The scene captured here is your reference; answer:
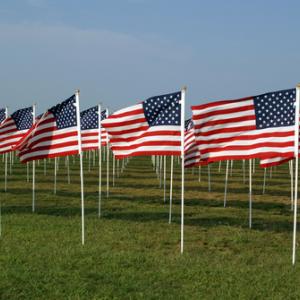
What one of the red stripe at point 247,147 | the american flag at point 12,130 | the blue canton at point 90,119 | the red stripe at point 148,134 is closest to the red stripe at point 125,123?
the red stripe at point 148,134

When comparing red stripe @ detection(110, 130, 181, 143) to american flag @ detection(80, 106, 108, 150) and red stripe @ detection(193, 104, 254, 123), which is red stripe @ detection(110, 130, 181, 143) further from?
american flag @ detection(80, 106, 108, 150)

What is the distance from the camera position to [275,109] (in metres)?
12.8

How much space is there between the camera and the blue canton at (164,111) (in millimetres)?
13992

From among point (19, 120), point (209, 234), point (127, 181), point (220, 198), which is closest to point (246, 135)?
point (209, 234)

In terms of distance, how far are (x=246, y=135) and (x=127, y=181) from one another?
21.0 metres

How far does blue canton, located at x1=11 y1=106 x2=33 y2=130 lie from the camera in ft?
63.8

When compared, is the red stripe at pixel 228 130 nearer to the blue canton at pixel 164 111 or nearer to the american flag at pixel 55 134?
the blue canton at pixel 164 111

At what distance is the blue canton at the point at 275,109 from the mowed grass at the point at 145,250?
10.3 feet

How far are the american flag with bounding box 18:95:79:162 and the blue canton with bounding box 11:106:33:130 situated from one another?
438 centimetres

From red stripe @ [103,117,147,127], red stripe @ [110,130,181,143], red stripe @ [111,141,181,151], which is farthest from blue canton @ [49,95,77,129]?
red stripe @ [111,141,181,151]

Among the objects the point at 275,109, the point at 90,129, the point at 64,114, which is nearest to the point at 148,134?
the point at 64,114

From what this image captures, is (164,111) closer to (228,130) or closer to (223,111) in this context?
(223,111)

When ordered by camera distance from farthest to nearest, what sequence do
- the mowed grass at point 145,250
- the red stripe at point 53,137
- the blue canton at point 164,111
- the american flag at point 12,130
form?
the american flag at point 12,130 < the red stripe at point 53,137 < the blue canton at point 164,111 < the mowed grass at point 145,250

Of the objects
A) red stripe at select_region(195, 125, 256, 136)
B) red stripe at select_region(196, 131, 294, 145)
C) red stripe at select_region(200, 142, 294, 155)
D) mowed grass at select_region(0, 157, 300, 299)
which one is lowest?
mowed grass at select_region(0, 157, 300, 299)
